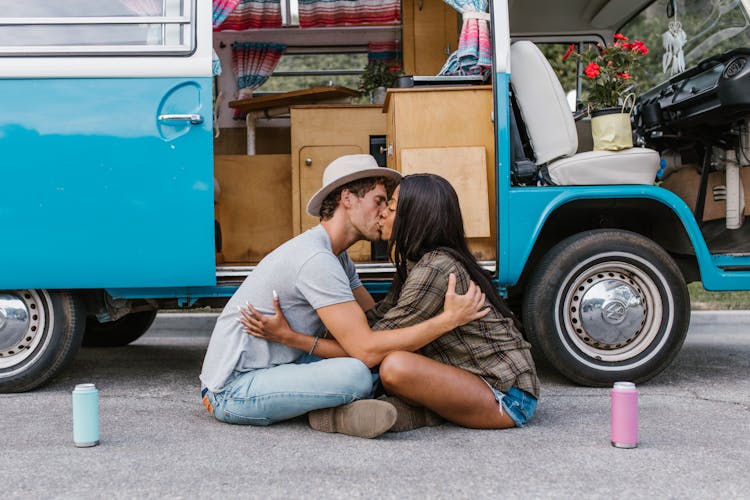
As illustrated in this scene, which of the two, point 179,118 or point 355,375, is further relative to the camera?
point 179,118

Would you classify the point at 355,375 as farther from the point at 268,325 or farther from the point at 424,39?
the point at 424,39

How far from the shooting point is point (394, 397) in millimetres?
3646

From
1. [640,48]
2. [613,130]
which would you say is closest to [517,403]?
[613,130]

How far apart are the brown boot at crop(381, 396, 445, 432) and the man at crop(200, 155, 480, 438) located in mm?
141

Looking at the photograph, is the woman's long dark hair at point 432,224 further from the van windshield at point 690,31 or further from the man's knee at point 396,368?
the van windshield at point 690,31

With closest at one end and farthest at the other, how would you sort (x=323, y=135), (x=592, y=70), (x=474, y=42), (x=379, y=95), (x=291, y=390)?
(x=291, y=390) < (x=592, y=70) < (x=474, y=42) < (x=323, y=135) < (x=379, y=95)

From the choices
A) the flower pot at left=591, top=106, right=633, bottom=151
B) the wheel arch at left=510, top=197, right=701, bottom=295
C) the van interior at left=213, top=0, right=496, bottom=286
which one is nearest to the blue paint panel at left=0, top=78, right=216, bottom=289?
the van interior at left=213, top=0, right=496, bottom=286

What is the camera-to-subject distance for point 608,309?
453cm

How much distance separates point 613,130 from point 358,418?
2.30 m

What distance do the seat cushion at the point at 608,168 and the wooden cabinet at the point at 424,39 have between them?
261cm

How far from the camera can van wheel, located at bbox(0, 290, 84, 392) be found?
448cm

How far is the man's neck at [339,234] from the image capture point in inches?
150

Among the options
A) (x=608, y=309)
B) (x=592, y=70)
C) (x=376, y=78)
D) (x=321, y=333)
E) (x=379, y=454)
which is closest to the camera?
(x=379, y=454)

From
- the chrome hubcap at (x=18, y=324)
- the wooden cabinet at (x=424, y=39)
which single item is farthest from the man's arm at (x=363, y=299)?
the wooden cabinet at (x=424, y=39)
